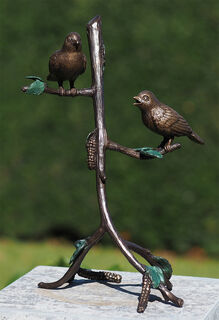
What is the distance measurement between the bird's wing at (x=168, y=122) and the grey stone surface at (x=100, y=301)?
2.59ft

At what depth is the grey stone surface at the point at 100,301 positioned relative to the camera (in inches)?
130

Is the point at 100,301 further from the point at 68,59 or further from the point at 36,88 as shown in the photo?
the point at 68,59

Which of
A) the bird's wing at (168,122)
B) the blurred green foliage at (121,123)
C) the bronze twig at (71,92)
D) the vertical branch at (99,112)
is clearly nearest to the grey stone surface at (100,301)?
the vertical branch at (99,112)

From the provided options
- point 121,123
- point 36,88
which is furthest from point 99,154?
point 121,123

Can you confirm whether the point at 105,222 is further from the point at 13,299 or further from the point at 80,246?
the point at 13,299

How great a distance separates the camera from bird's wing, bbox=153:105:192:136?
3.52 meters

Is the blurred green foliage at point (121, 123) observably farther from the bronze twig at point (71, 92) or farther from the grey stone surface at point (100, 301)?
the bronze twig at point (71, 92)

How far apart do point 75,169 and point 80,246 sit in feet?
10.7

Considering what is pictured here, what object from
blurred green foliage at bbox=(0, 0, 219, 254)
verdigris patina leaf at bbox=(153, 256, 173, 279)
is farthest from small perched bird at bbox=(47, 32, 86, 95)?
blurred green foliage at bbox=(0, 0, 219, 254)

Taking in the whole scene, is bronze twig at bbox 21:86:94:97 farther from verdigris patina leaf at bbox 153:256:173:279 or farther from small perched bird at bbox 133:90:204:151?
verdigris patina leaf at bbox 153:256:173:279

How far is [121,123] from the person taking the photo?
6688 millimetres

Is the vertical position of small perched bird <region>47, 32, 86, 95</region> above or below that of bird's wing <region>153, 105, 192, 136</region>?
above

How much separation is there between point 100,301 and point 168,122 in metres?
→ 0.88

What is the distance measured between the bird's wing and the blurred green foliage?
2.97 m
